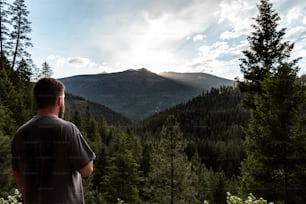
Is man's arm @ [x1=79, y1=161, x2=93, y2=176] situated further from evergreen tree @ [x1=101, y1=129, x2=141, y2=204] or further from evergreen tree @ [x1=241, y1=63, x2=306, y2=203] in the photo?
evergreen tree @ [x1=101, y1=129, x2=141, y2=204]

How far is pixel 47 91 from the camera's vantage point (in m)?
1.55

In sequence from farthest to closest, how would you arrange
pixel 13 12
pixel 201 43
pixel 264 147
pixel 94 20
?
pixel 13 12 → pixel 201 43 → pixel 94 20 → pixel 264 147

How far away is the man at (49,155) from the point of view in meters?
1.49

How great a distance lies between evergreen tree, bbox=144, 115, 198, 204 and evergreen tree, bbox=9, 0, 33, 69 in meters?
8.67

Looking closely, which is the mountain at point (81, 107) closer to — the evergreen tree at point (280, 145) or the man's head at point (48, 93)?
the evergreen tree at point (280, 145)

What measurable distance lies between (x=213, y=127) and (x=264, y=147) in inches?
1628

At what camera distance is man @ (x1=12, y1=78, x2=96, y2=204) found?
Result: 4.89 feet

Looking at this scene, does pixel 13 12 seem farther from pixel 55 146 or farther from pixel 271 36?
pixel 55 146

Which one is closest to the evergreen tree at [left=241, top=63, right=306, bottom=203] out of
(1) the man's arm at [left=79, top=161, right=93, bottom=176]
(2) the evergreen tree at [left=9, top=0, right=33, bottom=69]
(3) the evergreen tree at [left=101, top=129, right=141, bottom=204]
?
(1) the man's arm at [left=79, top=161, right=93, bottom=176]

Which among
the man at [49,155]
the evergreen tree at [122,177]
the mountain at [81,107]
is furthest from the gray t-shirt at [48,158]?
the evergreen tree at [122,177]

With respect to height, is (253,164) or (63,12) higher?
(63,12)

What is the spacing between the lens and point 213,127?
46562 mm

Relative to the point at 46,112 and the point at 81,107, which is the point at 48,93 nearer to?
the point at 46,112

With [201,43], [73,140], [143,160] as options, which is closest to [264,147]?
[73,140]
